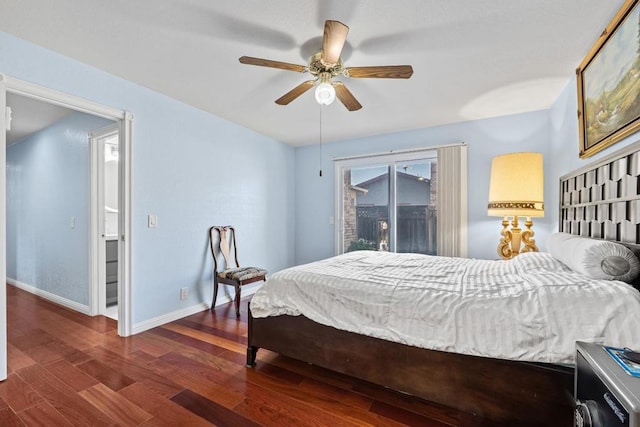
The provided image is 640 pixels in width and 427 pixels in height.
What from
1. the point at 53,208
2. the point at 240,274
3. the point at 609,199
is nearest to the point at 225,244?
the point at 240,274

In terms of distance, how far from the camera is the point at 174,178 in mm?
3074

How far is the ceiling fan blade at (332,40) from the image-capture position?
1.53 m

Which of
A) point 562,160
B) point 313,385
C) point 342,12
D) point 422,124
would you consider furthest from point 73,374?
point 562,160

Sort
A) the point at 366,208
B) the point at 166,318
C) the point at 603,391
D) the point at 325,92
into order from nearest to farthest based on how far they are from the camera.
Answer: the point at 603,391 < the point at 325,92 < the point at 166,318 < the point at 366,208

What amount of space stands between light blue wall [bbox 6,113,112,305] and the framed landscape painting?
170 inches

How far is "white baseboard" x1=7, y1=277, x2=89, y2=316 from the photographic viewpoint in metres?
3.35

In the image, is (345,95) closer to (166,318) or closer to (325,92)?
→ (325,92)

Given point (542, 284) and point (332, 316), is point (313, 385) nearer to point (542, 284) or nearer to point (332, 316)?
point (332, 316)

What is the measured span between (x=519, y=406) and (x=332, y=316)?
3.39 ft

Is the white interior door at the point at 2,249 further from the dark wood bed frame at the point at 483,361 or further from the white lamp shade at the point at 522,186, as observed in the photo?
the white lamp shade at the point at 522,186

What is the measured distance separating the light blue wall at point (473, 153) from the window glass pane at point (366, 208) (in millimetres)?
254

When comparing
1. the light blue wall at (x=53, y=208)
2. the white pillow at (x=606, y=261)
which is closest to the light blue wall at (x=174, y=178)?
the light blue wall at (x=53, y=208)

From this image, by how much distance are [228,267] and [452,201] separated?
295cm

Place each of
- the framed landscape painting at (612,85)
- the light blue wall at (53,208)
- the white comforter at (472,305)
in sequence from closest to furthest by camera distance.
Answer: the white comforter at (472,305) < the framed landscape painting at (612,85) < the light blue wall at (53,208)
